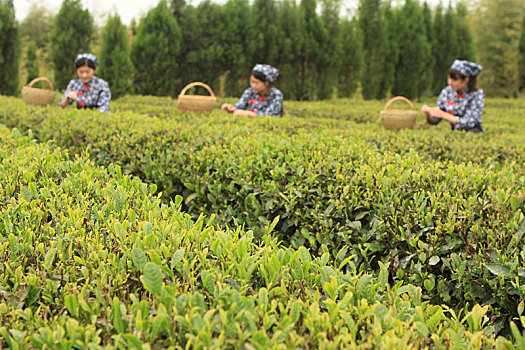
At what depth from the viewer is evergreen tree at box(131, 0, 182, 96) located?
13.7 metres

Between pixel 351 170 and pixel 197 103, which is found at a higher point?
pixel 197 103

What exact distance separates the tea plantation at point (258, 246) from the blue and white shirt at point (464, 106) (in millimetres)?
1504

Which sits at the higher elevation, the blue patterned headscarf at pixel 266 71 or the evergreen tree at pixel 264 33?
the evergreen tree at pixel 264 33

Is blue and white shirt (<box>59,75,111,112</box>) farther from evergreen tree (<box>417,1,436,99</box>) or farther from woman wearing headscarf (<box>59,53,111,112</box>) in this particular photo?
evergreen tree (<box>417,1,436,99</box>)

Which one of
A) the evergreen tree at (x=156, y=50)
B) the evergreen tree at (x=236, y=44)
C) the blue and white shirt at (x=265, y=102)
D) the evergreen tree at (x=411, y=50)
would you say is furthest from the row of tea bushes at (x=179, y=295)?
the evergreen tree at (x=411, y=50)

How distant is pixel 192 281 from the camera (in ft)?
4.58

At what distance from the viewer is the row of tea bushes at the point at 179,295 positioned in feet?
3.69

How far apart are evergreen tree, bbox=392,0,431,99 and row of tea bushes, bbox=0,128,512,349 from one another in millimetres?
16757

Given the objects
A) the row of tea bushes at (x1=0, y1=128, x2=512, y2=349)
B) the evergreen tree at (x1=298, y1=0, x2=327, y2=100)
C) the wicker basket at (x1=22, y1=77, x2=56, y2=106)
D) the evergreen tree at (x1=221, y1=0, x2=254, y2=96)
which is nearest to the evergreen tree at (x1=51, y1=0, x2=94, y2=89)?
the evergreen tree at (x1=221, y1=0, x2=254, y2=96)

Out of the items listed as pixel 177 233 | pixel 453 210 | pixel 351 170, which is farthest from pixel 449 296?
pixel 177 233

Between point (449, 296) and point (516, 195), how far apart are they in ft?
2.37

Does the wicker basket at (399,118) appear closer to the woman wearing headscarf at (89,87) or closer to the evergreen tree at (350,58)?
the woman wearing headscarf at (89,87)

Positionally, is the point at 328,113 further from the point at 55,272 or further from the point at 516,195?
the point at 55,272

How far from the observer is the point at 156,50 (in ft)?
44.9
